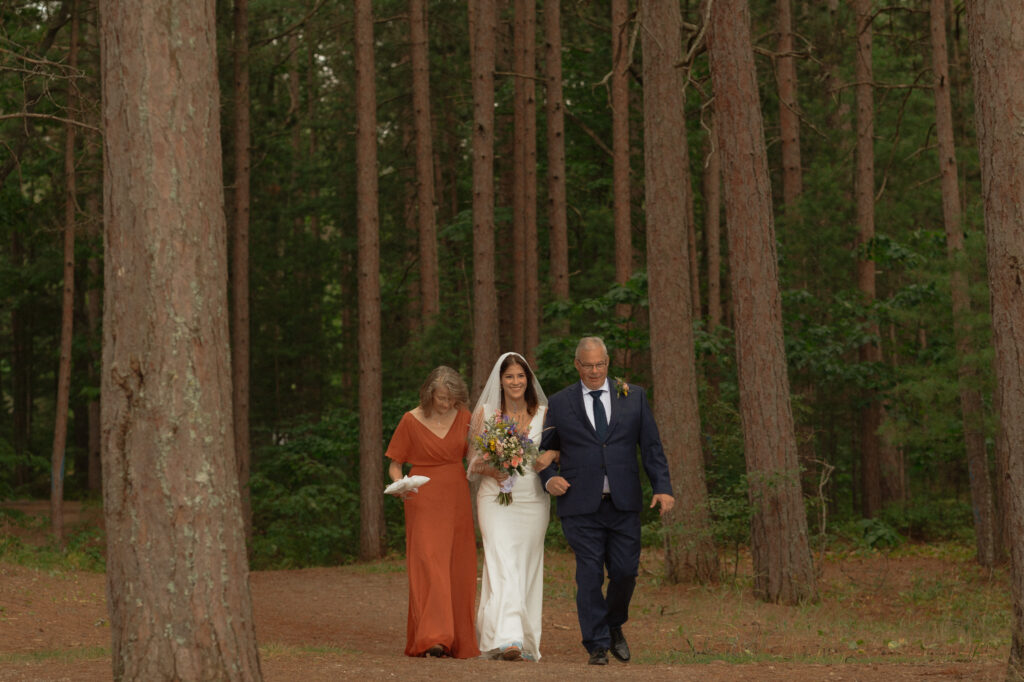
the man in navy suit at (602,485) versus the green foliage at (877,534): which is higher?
the man in navy suit at (602,485)

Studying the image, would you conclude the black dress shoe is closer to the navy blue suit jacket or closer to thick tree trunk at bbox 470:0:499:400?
the navy blue suit jacket

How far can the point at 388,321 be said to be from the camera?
118 ft

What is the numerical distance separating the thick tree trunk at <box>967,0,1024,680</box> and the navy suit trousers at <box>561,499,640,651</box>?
258 centimetres

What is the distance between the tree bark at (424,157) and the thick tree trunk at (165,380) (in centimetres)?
1764

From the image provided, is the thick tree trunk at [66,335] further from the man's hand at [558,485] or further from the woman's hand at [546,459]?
the man's hand at [558,485]

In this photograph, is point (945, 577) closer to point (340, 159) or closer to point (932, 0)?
point (932, 0)

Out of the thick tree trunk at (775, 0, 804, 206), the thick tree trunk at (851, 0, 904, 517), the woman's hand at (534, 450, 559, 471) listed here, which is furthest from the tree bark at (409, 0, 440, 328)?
the woman's hand at (534, 450, 559, 471)

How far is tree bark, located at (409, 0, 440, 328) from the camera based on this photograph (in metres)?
23.5

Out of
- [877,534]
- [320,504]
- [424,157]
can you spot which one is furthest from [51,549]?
[877,534]

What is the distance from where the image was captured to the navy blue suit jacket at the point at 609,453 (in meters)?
7.84

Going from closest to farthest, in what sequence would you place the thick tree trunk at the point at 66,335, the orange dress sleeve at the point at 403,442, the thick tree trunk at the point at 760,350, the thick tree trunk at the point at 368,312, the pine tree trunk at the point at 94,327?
the orange dress sleeve at the point at 403,442, the thick tree trunk at the point at 760,350, the thick tree trunk at the point at 66,335, the thick tree trunk at the point at 368,312, the pine tree trunk at the point at 94,327

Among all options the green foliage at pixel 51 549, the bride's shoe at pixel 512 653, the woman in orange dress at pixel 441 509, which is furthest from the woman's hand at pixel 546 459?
the green foliage at pixel 51 549

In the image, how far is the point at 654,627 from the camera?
11531 millimetres

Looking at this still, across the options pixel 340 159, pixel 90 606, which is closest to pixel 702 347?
pixel 90 606
